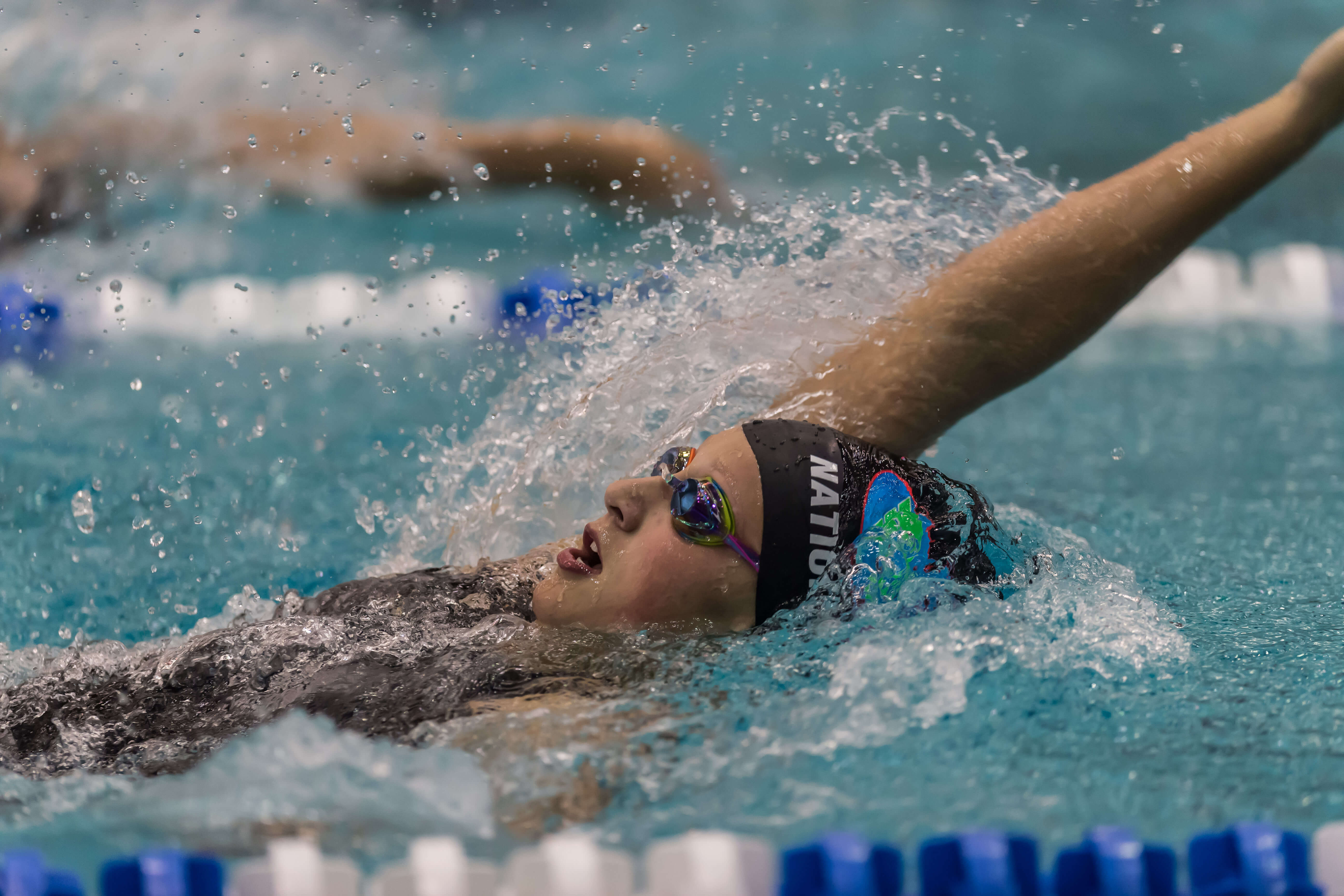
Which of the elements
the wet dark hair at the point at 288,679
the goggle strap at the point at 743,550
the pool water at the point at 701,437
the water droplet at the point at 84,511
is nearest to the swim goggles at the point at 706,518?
the goggle strap at the point at 743,550

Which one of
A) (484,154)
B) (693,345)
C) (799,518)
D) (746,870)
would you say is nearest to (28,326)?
(484,154)

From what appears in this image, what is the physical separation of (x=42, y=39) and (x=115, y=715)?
12.6 feet

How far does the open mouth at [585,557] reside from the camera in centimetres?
156

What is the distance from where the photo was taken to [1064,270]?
179 centimetres

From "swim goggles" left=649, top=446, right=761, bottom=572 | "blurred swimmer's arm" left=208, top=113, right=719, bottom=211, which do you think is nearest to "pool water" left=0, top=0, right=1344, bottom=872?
"swim goggles" left=649, top=446, right=761, bottom=572

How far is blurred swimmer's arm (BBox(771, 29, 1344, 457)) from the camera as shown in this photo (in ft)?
5.79

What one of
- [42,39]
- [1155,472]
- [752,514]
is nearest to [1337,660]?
[752,514]

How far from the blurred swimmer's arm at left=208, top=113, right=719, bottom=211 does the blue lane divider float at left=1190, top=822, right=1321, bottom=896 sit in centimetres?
284

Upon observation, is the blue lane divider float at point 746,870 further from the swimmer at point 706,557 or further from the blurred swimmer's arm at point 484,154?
the blurred swimmer's arm at point 484,154

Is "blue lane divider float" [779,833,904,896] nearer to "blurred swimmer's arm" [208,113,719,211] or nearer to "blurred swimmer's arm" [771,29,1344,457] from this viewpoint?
"blurred swimmer's arm" [771,29,1344,457]

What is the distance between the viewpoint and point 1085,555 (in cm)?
174

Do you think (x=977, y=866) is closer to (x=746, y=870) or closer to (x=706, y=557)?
(x=746, y=870)

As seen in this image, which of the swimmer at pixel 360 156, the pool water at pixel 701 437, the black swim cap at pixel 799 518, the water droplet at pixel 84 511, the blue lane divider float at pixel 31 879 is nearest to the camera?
the blue lane divider float at pixel 31 879

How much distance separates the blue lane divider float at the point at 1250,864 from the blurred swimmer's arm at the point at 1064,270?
2.63ft
